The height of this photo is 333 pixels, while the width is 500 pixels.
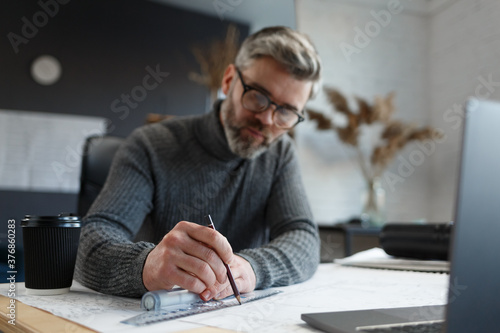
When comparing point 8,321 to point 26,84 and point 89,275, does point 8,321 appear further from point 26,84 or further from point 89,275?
point 26,84

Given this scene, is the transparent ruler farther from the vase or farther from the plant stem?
the plant stem

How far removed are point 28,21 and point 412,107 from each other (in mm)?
3371

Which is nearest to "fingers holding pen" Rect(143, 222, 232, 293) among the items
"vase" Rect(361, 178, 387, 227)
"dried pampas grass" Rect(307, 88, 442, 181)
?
"vase" Rect(361, 178, 387, 227)

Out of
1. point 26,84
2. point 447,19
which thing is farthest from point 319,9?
point 26,84

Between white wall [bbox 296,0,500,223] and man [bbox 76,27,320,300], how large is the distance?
6.26 feet

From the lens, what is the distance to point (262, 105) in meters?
1.27

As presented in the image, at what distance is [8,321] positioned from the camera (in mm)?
606

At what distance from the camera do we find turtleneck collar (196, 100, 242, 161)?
1374 mm

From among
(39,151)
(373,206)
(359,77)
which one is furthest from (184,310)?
(39,151)

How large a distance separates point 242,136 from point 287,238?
34 cm

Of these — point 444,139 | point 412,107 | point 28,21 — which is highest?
point 28,21

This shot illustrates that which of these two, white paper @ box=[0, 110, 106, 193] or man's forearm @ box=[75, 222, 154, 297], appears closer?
man's forearm @ box=[75, 222, 154, 297]

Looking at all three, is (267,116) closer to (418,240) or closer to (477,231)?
(418,240)

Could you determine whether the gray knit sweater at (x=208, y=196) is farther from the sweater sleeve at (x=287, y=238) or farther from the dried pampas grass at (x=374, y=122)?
the dried pampas grass at (x=374, y=122)
